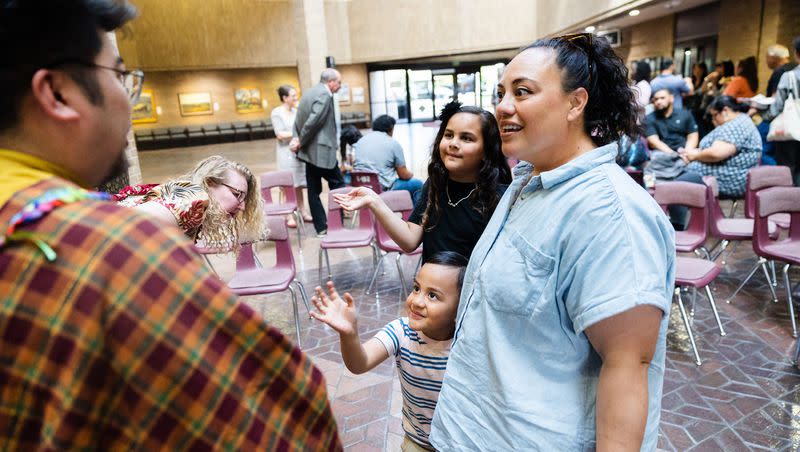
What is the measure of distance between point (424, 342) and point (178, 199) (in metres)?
1.05

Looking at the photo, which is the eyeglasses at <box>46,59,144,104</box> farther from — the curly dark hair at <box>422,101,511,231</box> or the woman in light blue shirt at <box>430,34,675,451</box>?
the curly dark hair at <box>422,101,511,231</box>

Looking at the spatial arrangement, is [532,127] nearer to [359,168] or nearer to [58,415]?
[58,415]

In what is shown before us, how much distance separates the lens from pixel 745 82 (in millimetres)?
7801

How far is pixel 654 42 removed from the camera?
13.4 meters

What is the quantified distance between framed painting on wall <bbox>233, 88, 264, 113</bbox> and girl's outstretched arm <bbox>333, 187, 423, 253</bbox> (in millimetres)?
22003

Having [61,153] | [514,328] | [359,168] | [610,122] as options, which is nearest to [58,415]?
[61,153]

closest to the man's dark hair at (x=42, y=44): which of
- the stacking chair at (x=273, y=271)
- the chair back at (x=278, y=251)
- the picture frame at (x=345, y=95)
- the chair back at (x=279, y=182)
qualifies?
the stacking chair at (x=273, y=271)

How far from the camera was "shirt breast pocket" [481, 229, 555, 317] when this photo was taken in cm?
107

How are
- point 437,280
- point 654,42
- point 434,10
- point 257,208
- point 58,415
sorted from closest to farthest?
point 58,415
point 437,280
point 257,208
point 654,42
point 434,10

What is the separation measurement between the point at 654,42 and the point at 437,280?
14399 mm

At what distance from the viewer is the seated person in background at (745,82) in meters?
7.78

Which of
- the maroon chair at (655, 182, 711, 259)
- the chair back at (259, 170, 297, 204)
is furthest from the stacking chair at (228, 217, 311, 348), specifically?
the maroon chair at (655, 182, 711, 259)

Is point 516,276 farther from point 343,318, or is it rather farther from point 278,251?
point 278,251

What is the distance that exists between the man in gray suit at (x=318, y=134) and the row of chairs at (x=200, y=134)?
55.0 feet
